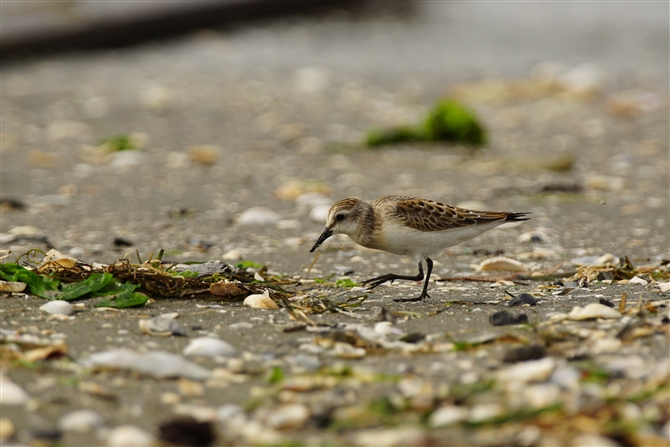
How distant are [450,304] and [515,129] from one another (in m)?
6.85

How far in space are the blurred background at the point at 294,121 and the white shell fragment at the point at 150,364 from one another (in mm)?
2528

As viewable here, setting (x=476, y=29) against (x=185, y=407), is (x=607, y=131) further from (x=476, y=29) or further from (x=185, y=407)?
(x=476, y=29)

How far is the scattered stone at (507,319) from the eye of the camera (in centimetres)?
405

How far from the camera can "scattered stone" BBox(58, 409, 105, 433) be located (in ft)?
9.87

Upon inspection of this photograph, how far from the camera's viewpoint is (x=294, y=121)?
11281 millimetres

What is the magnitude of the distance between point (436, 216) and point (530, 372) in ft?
6.47

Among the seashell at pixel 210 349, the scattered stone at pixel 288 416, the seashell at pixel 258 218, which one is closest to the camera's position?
the scattered stone at pixel 288 416

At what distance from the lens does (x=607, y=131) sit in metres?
10.8

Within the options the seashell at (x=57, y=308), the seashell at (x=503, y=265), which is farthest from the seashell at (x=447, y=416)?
the seashell at (x=503, y=265)

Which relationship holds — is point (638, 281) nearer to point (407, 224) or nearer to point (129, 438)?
point (407, 224)

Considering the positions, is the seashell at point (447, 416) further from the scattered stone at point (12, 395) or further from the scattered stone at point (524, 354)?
the scattered stone at point (12, 395)

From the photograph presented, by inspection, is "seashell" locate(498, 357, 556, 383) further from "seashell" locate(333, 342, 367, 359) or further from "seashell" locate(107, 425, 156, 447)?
"seashell" locate(107, 425, 156, 447)

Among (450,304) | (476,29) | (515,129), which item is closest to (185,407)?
(450,304)

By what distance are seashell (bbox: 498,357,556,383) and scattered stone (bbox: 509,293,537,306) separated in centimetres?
117
